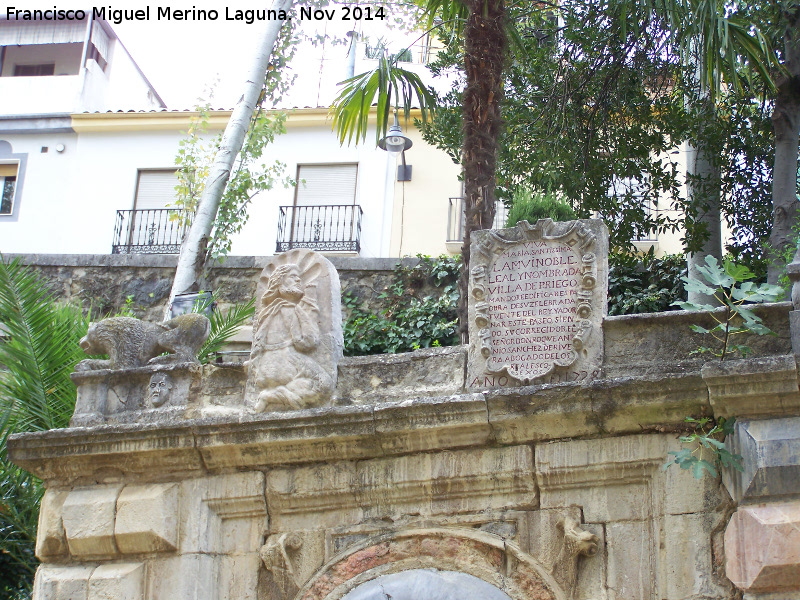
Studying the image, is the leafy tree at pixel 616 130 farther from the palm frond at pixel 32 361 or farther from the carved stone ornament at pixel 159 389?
the carved stone ornament at pixel 159 389

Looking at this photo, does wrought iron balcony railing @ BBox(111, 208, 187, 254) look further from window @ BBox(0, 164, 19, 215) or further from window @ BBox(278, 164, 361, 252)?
window @ BBox(0, 164, 19, 215)

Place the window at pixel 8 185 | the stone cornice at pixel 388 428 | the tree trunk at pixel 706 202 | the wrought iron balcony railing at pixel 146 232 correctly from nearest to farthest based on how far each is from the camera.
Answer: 1. the stone cornice at pixel 388 428
2. the tree trunk at pixel 706 202
3. the wrought iron balcony railing at pixel 146 232
4. the window at pixel 8 185

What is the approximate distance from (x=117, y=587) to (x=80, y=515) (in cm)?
49

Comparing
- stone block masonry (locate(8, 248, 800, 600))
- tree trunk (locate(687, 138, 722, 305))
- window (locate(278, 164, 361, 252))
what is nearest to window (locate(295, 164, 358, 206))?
window (locate(278, 164, 361, 252))

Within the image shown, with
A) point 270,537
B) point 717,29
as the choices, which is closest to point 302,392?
point 270,537

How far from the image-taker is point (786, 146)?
9.52 metres

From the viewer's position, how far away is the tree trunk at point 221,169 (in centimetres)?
993

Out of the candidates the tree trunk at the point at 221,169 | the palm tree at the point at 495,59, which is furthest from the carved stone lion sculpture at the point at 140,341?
the tree trunk at the point at 221,169

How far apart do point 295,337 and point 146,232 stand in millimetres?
9626

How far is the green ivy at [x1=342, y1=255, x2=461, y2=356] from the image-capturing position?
1108 cm

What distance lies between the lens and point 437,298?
11734 mm

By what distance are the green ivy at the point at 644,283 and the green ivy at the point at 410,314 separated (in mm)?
1611

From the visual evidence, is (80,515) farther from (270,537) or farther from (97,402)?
(270,537)

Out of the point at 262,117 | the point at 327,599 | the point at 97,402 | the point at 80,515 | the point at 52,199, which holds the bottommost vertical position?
the point at 327,599
